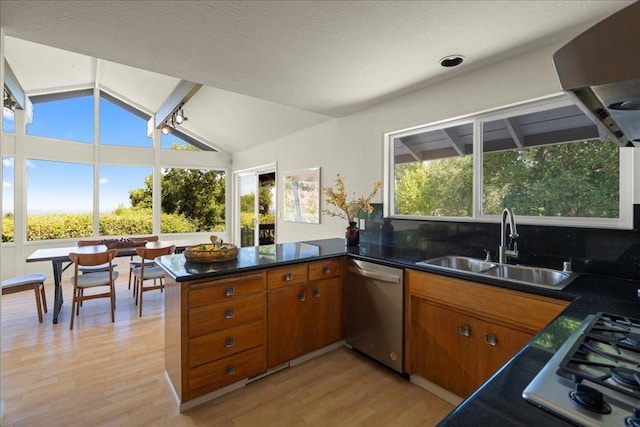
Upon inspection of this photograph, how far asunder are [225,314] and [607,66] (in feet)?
6.89

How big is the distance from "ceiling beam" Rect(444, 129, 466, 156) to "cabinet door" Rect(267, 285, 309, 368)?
178cm

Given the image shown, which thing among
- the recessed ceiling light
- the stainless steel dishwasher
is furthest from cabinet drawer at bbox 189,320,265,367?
the recessed ceiling light

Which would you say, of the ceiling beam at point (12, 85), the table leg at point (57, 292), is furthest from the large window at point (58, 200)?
the table leg at point (57, 292)

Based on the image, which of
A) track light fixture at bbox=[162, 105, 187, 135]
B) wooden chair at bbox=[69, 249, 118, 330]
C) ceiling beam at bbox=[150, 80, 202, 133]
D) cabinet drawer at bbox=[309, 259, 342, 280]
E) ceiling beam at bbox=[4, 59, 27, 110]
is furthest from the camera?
track light fixture at bbox=[162, 105, 187, 135]

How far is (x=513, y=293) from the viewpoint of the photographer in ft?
5.31

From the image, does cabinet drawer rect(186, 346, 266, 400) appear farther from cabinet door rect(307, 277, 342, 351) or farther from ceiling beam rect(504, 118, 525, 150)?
ceiling beam rect(504, 118, 525, 150)

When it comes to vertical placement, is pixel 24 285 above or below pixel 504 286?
below

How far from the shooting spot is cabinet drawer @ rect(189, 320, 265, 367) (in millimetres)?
1899

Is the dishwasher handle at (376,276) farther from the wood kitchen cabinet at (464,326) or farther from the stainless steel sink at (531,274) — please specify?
the stainless steel sink at (531,274)

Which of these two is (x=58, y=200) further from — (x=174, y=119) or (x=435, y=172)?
(x=435, y=172)

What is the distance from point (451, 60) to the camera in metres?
2.18

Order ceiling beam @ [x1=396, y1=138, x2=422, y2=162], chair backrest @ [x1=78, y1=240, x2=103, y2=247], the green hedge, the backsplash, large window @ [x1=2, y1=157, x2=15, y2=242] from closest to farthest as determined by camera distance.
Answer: the backsplash, ceiling beam @ [x1=396, y1=138, x2=422, y2=162], chair backrest @ [x1=78, y1=240, x2=103, y2=247], large window @ [x1=2, y1=157, x2=15, y2=242], the green hedge

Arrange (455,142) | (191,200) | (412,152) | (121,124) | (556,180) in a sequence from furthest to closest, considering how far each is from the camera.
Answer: (191,200)
(121,124)
(412,152)
(455,142)
(556,180)

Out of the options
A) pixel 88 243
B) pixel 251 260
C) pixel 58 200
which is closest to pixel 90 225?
pixel 58 200
